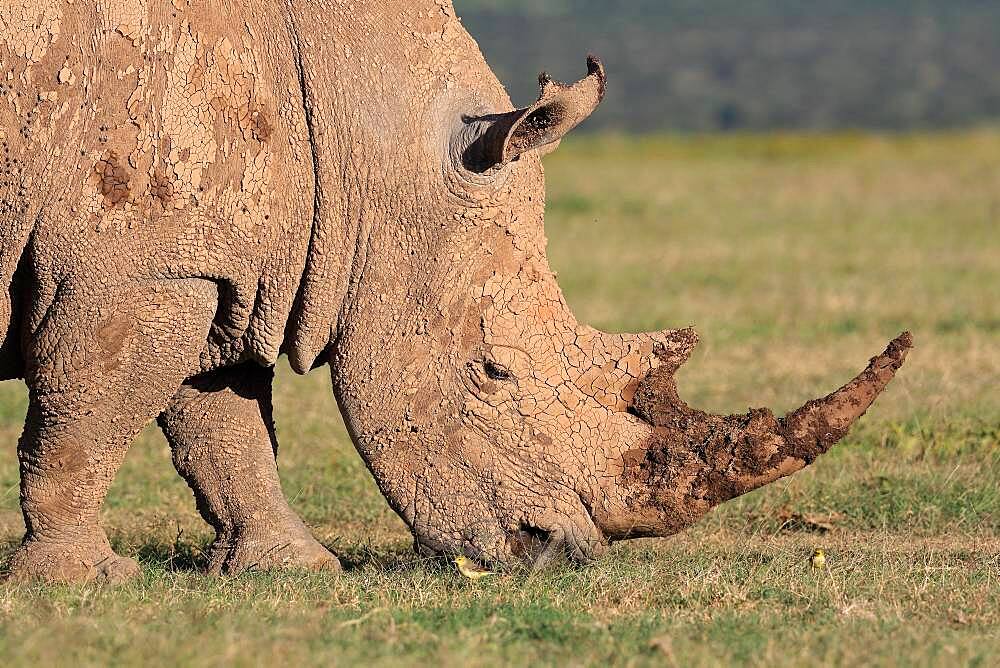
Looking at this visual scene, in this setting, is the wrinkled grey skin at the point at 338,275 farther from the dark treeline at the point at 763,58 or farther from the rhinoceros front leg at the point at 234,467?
the dark treeline at the point at 763,58

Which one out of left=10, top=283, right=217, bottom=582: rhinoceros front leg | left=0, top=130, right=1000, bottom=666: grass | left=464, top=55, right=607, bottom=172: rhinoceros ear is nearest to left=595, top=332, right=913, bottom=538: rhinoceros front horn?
left=0, top=130, right=1000, bottom=666: grass

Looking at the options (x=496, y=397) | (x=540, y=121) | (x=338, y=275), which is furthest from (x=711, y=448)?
(x=338, y=275)

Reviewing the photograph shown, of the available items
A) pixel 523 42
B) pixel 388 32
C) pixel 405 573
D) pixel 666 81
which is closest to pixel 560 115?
pixel 388 32

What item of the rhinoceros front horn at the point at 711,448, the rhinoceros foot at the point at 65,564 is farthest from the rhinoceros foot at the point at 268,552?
the rhinoceros front horn at the point at 711,448

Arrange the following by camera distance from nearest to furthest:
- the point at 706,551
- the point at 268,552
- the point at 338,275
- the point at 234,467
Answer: the point at 338,275 → the point at 268,552 → the point at 234,467 → the point at 706,551

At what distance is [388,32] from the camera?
6.24 metres

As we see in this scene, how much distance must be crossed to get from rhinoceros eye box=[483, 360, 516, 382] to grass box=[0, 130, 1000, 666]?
69 centimetres

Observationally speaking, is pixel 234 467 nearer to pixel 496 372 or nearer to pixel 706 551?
pixel 496 372

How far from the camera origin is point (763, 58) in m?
112

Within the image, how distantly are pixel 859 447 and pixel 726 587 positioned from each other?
304 centimetres

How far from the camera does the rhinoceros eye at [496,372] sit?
246 inches

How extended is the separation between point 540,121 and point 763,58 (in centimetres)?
10867

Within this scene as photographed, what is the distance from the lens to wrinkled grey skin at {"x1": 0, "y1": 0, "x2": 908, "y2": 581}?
5.89m

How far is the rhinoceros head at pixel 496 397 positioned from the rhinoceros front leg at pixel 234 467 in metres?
0.69
